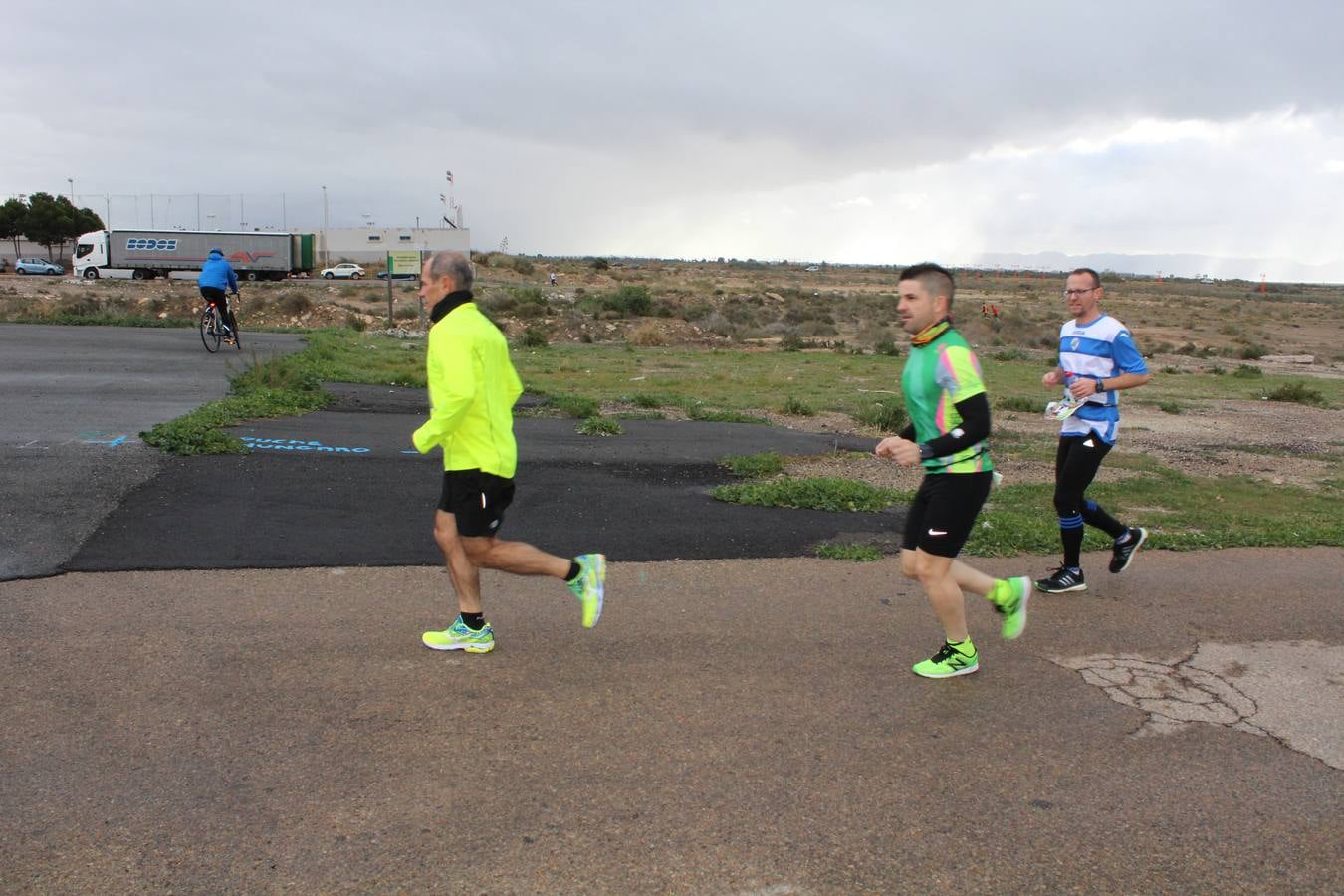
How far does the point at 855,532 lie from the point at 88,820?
535 cm

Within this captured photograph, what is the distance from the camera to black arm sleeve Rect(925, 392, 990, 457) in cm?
449

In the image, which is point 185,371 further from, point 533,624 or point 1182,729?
point 1182,729

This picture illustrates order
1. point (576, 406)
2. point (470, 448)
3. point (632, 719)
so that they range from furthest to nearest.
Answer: point (576, 406)
point (470, 448)
point (632, 719)

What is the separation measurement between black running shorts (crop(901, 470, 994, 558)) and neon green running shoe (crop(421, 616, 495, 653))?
2114 mm

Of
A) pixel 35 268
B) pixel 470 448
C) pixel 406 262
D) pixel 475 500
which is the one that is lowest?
pixel 475 500

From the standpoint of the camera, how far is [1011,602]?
502cm

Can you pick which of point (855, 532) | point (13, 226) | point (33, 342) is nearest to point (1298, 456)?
point (855, 532)

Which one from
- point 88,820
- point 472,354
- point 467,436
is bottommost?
point 88,820

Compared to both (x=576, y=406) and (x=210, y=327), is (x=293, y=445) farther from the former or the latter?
(x=210, y=327)

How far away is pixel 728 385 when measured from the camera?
1877cm

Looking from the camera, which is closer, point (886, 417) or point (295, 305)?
point (886, 417)

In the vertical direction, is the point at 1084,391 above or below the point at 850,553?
above

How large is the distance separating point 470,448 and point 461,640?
36.7 inches

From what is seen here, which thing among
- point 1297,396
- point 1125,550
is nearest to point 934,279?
point 1125,550
